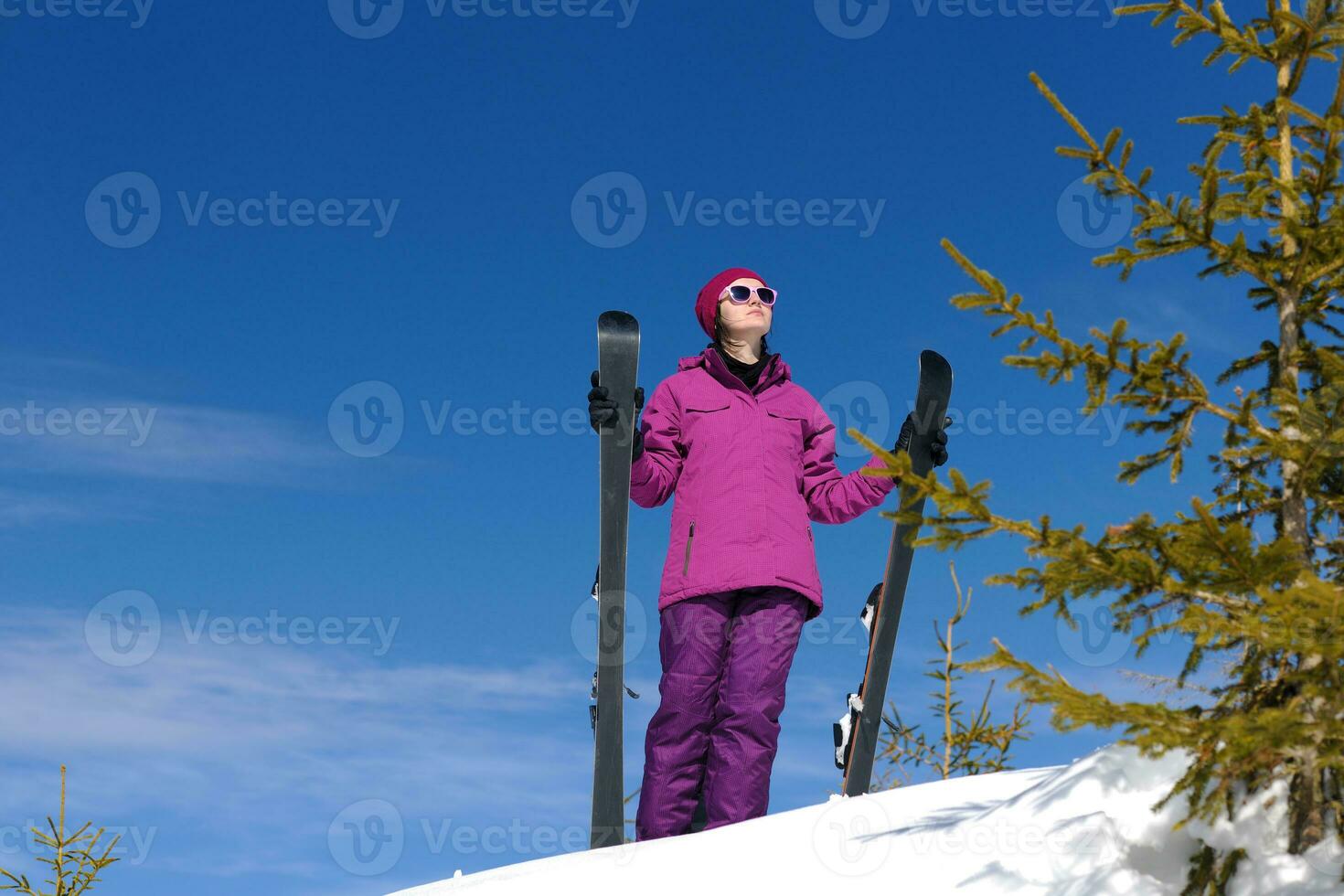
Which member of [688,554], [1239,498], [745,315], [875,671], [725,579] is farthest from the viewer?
[875,671]

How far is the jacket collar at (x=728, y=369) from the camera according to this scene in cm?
589

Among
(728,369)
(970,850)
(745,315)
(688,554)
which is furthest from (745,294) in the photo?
(970,850)

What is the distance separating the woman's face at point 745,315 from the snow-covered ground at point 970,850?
2.59 metres

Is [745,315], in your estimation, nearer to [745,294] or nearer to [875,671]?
[745,294]

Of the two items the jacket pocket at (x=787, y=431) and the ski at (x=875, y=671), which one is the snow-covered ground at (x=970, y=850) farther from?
the jacket pocket at (x=787, y=431)

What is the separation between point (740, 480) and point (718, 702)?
113 cm

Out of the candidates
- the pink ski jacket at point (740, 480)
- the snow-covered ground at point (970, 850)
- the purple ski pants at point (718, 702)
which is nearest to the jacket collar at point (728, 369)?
the pink ski jacket at point (740, 480)

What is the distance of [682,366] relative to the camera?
612 centimetres

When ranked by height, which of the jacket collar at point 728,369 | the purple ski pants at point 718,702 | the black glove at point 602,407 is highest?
the jacket collar at point 728,369

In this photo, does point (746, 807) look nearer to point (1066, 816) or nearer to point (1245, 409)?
point (1066, 816)

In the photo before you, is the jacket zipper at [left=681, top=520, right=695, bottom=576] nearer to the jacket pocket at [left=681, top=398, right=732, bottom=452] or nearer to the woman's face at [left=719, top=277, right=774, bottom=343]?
the jacket pocket at [left=681, top=398, right=732, bottom=452]

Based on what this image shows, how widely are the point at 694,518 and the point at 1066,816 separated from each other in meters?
2.50

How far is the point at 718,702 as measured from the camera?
5.56m

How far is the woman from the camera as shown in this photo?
5.42 metres
